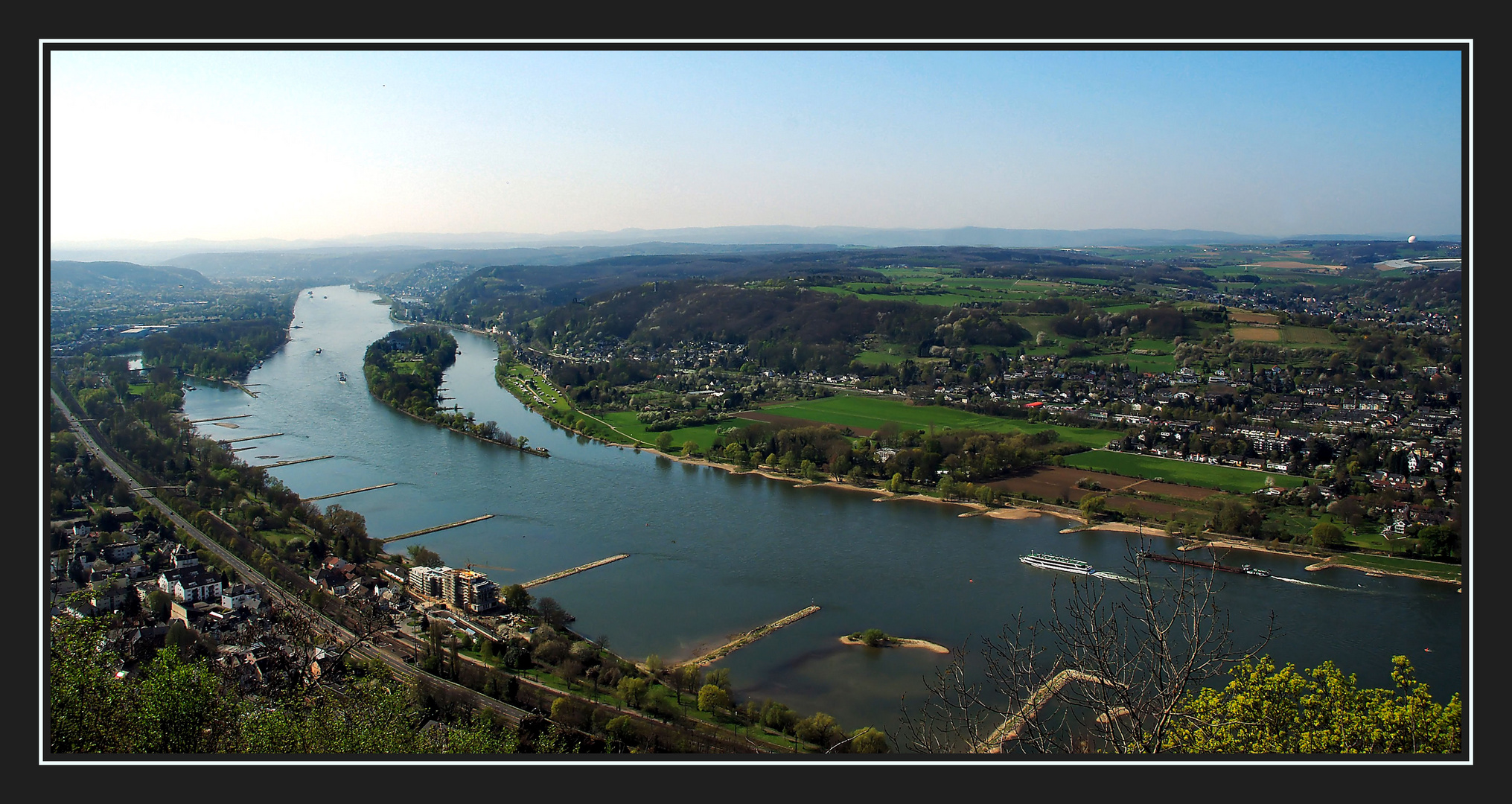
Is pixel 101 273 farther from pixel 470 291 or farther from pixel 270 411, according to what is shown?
pixel 270 411

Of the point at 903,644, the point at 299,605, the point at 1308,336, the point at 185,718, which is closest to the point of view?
the point at 185,718

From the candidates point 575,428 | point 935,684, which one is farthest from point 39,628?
point 575,428

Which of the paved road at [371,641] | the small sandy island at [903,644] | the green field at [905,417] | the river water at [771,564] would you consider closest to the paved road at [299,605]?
the paved road at [371,641]

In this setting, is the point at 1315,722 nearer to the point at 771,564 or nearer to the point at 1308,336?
the point at 771,564

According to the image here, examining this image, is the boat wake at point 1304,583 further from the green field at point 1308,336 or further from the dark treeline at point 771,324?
the dark treeline at point 771,324

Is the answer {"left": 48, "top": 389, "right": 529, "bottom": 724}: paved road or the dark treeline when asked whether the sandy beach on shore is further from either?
the dark treeline

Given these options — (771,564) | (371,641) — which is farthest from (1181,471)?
(371,641)
